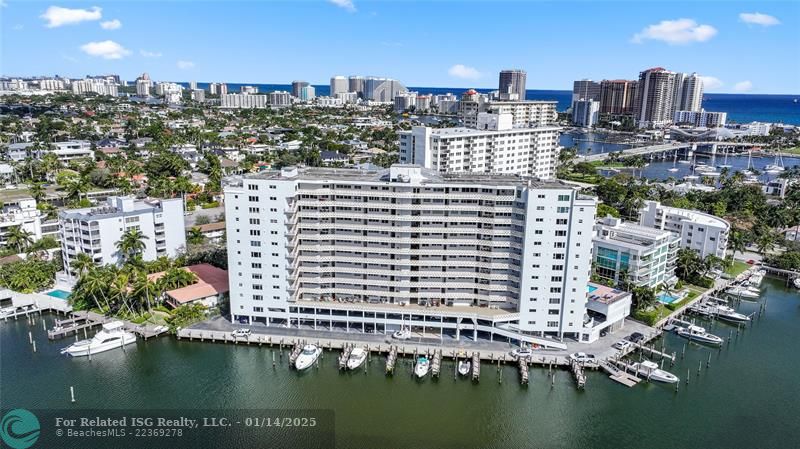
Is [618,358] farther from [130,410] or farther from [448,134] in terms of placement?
[448,134]

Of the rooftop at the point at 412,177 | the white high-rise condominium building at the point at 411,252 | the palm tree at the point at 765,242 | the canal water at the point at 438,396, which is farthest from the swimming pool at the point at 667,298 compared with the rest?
the palm tree at the point at 765,242

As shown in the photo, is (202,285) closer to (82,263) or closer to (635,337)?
(82,263)

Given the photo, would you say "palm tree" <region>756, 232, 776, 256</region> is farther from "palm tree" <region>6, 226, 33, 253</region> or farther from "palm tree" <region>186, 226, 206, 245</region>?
"palm tree" <region>6, 226, 33, 253</region>

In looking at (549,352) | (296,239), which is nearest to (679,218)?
(549,352)

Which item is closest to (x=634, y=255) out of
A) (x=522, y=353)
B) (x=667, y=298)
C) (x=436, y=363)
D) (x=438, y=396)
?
(x=667, y=298)

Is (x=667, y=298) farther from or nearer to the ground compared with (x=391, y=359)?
farther from the ground

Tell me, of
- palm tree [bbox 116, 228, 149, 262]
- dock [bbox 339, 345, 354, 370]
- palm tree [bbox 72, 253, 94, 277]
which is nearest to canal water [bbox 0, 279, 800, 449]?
dock [bbox 339, 345, 354, 370]
